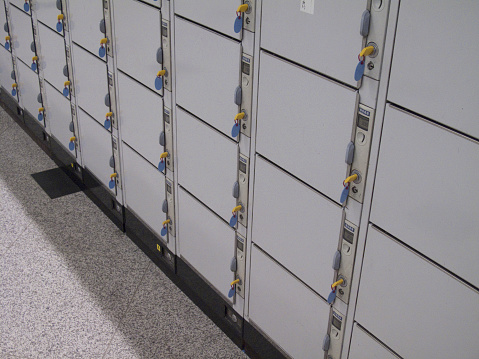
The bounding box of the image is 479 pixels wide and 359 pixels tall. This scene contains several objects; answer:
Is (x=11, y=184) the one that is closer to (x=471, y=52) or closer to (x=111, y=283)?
(x=111, y=283)

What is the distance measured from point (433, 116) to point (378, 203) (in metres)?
0.36

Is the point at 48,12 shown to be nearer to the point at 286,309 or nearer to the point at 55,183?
the point at 55,183

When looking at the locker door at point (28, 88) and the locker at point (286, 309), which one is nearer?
the locker at point (286, 309)

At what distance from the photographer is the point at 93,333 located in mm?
2838

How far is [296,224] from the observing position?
2113 mm

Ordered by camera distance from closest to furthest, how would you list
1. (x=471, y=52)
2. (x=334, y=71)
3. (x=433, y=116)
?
(x=471, y=52) < (x=433, y=116) < (x=334, y=71)

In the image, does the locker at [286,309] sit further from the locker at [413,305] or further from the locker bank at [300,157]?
→ the locker at [413,305]

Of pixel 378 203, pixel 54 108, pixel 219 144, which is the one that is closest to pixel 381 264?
pixel 378 203

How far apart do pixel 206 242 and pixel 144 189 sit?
60 centimetres

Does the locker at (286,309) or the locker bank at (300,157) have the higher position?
the locker bank at (300,157)

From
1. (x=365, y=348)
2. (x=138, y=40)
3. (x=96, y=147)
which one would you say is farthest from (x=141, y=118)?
(x=365, y=348)

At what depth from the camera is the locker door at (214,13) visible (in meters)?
2.10

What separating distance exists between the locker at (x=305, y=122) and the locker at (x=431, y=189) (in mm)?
170

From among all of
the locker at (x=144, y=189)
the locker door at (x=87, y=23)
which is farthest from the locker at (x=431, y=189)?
the locker door at (x=87, y=23)
